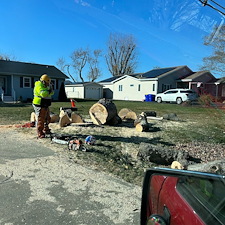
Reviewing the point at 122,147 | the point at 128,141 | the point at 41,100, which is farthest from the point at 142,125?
the point at 41,100

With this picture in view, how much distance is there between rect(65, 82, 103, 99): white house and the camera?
3906 centimetres

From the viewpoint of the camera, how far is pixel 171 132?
8242mm

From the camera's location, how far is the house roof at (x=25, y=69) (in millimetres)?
24453

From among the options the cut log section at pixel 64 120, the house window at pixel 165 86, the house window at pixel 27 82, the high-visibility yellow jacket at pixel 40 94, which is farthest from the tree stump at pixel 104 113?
the house window at pixel 165 86

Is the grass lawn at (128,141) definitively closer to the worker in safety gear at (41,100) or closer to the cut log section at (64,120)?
the cut log section at (64,120)

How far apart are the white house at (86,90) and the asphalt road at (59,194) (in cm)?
3424

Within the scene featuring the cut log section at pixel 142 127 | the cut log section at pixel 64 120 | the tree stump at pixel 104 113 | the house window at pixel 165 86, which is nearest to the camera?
the cut log section at pixel 142 127

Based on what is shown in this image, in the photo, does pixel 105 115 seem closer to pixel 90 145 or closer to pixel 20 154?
pixel 90 145

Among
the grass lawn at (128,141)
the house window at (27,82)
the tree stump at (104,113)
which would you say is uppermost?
the house window at (27,82)

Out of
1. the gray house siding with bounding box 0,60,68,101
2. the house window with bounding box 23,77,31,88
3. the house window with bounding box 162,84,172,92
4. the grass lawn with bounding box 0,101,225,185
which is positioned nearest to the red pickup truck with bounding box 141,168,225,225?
the grass lawn with bounding box 0,101,225,185

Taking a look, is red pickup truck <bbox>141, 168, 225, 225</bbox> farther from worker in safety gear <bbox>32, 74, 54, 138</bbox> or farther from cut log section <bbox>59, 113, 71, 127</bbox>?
cut log section <bbox>59, 113, 71, 127</bbox>

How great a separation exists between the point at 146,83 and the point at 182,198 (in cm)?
3434

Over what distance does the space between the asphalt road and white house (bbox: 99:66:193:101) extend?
3001cm

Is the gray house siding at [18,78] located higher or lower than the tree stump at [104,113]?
higher
